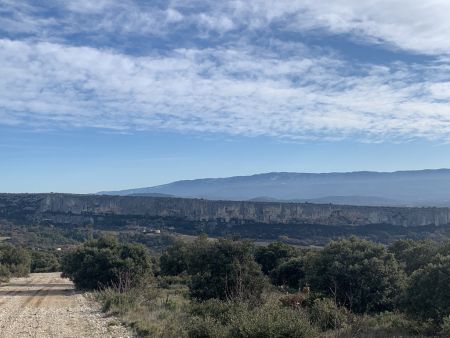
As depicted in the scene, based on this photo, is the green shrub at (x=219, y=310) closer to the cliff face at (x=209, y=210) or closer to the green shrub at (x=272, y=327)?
the green shrub at (x=272, y=327)

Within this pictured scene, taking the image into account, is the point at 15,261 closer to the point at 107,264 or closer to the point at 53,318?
the point at 107,264

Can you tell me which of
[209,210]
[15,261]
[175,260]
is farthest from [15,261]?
[209,210]

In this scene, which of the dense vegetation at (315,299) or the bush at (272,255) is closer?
the dense vegetation at (315,299)

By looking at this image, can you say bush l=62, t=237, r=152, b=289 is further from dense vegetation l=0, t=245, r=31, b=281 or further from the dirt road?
dense vegetation l=0, t=245, r=31, b=281

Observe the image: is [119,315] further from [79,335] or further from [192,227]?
[192,227]

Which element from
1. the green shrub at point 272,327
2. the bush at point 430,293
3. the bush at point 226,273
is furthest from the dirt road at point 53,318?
the bush at point 430,293

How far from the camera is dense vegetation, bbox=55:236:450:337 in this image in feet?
45.8

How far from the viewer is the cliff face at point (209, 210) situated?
7794 cm

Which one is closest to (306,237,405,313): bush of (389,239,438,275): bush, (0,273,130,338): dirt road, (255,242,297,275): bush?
(389,239,438,275): bush

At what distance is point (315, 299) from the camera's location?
17.5 meters

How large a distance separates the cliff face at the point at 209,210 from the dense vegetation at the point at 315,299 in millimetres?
47757

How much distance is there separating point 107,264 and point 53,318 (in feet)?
48.8

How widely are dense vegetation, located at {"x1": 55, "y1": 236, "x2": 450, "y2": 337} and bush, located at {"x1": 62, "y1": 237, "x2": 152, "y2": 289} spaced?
10.1ft

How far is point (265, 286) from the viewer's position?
2269cm
